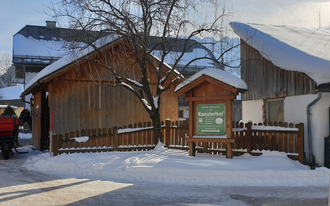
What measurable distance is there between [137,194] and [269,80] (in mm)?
8393

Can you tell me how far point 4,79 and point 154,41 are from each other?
5844cm

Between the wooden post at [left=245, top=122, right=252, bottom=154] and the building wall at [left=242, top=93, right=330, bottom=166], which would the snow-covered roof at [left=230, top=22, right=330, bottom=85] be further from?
the wooden post at [left=245, top=122, right=252, bottom=154]

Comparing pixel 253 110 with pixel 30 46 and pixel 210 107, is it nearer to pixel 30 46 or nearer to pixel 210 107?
pixel 210 107

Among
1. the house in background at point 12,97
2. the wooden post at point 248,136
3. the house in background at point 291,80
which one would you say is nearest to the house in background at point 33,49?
the house in background at point 12,97

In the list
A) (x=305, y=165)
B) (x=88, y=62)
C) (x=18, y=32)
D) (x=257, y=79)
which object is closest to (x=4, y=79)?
(x=18, y=32)

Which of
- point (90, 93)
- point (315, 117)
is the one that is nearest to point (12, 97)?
point (90, 93)

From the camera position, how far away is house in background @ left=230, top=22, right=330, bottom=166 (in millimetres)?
9883

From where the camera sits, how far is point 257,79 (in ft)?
45.2

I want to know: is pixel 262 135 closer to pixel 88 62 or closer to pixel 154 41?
pixel 154 41

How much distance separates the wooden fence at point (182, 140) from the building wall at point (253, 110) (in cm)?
248

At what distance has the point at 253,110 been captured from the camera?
14.4 m

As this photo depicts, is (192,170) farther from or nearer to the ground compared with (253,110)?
nearer to the ground

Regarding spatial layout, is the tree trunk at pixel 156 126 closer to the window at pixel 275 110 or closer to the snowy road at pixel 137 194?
the snowy road at pixel 137 194

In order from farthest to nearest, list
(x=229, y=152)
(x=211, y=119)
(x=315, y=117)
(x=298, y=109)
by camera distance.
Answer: (x=298, y=109), (x=211, y=119), (x=315, y=117), (x=229, y=152)
